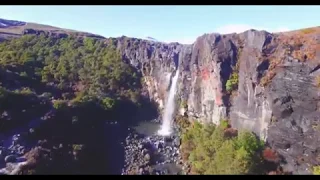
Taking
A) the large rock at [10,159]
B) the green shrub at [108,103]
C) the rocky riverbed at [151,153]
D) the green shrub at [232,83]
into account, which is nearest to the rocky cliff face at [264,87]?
the green shrub at [232,83]

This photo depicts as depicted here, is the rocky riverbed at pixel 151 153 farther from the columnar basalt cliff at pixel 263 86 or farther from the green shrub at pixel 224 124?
the columnar basalt cliff at pixel 263 86

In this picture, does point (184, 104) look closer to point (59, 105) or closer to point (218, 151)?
point (59, 105)

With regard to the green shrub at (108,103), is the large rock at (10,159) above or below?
below

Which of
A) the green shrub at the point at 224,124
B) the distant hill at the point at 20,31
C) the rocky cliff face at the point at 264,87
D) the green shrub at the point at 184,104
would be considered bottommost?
the green shrub at the point at 224,124

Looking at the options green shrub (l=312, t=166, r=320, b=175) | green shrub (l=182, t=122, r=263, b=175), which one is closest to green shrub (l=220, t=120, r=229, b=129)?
green shrub (l=182, t=122, r=263, b=175)

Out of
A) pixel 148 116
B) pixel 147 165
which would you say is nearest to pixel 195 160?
pixel 147 165

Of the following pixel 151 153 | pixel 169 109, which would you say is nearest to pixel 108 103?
pixel 169 109

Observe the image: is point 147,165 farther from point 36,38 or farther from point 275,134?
point 36,38
